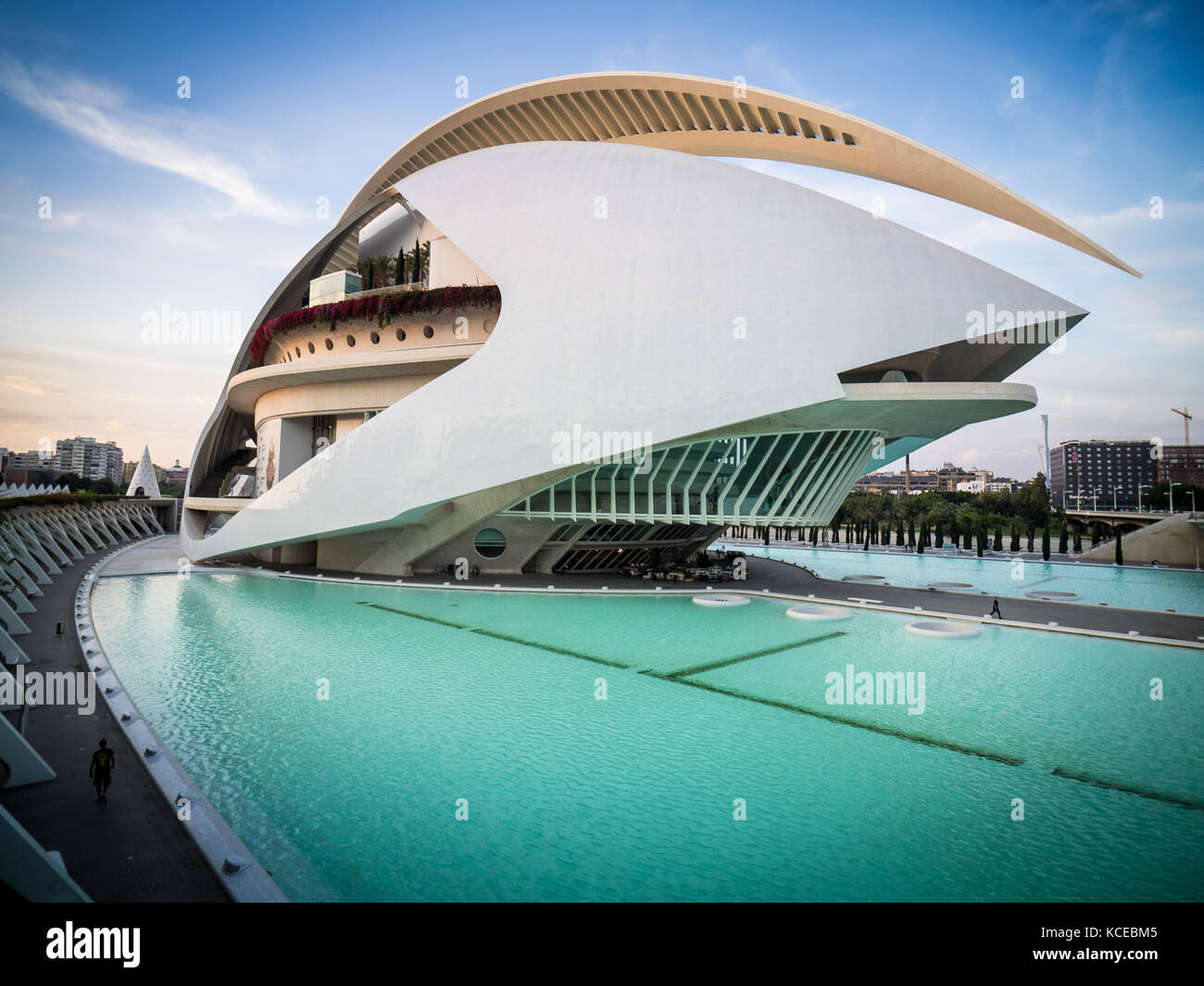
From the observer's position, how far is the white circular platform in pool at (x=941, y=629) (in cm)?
1264

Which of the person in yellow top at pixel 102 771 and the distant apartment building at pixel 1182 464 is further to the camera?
the distant apartment building at pixel 1182 464

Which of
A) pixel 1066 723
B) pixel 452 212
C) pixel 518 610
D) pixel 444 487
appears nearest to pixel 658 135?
pixel 452 212

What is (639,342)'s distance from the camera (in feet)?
50.3

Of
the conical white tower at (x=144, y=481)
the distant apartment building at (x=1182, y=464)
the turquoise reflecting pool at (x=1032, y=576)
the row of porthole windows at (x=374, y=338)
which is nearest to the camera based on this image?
the turquoise reflecting pool at (x=1032, y=576)

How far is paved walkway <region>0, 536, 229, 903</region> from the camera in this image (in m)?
4.10

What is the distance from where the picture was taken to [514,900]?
417cm

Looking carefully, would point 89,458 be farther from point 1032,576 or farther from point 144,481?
point 1032,576

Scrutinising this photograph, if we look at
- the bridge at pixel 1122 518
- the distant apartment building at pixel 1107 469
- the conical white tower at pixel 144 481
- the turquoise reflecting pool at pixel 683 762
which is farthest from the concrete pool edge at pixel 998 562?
the distant apartment building at pixel 1107 469

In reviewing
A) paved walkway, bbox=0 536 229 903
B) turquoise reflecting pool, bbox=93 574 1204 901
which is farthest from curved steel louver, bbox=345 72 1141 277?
paved walkway, bbox=0 536 229 903

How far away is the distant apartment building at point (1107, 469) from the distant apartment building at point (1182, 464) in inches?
130

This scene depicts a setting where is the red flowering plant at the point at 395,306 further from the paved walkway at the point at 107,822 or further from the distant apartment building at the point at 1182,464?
the distant apartment building at the point at 1182,464

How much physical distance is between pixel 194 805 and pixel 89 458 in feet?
514
